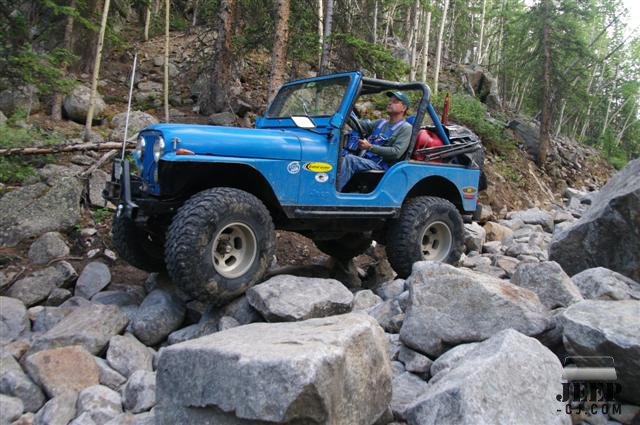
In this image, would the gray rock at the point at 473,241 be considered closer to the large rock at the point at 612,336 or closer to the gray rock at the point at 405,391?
the large rock at the point at 612,336

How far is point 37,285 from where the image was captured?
5.52 metres

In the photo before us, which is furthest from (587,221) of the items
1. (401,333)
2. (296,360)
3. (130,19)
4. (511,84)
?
(511,84)

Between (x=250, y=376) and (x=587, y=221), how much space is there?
4.60 m

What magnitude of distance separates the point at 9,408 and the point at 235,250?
6.75ft

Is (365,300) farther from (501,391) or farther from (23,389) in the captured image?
(23,389)

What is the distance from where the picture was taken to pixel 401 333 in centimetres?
399

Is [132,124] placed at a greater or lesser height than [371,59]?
lesser

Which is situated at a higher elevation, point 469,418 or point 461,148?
point 461,148

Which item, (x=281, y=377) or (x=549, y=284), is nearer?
(x=281, y=377)

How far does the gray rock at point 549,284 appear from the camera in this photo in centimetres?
429

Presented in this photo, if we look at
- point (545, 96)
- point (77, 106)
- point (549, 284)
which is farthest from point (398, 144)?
point (545, 96)

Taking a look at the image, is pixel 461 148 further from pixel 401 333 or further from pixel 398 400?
pixel 398 400

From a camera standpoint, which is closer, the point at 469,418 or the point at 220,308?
the point at 469,418

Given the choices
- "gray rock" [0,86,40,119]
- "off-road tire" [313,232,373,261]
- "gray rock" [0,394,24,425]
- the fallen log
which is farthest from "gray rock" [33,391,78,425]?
"gray rock" [0,86,40,119]
